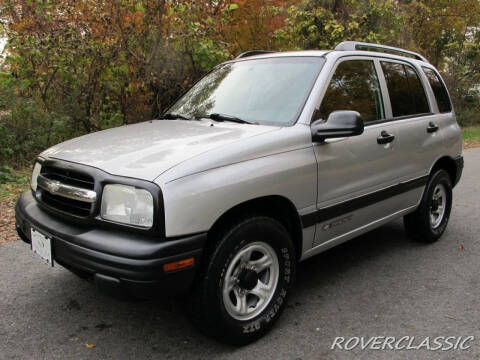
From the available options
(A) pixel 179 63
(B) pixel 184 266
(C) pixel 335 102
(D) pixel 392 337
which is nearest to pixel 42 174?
(B) pixel 184 266

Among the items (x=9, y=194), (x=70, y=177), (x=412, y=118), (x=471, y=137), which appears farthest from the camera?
(x=471, y=137)

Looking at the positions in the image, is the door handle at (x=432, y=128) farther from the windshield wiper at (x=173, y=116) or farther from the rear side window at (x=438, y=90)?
the windshield wiper at (x=173, y=116)

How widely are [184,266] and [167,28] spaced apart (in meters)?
6.71

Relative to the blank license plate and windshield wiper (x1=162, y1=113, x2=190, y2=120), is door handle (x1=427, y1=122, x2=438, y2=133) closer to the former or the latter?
windshield wiper (x1=162, y1=113, x2=190, y2=120)

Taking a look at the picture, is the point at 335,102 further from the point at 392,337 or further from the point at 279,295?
the point at 392,337

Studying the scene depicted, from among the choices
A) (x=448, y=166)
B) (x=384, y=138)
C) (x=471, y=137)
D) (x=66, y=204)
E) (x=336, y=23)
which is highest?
(x=336, y=23)

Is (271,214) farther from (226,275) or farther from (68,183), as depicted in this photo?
(68,183)

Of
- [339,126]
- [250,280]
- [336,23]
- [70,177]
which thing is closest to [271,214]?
[250,280]

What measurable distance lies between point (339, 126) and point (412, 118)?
1.51m

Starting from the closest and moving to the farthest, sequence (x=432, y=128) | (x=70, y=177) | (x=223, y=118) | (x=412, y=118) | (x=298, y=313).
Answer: (x=70, y=177), (x=298, y=313), (x=223, y=118), (x=412, y=118), (x=432, y=128)

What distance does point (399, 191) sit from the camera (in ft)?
12.6

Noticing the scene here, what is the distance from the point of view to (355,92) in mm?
3514

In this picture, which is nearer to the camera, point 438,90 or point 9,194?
point 438,90

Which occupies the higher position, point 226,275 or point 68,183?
point 68,183
